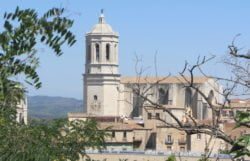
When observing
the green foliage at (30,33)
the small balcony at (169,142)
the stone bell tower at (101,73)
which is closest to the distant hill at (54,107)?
the stone bell tower at (101,73)

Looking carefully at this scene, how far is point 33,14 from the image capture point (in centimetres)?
235

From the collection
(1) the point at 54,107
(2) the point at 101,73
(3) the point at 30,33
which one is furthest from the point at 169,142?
(1) the point at 54,107

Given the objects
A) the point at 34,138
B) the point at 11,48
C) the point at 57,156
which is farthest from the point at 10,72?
the point at 57,156

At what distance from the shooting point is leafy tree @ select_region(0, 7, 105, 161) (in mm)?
2342

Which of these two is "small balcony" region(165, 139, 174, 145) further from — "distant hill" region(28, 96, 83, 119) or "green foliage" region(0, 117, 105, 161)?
"green foliage" region(0, 117, 105, 161)

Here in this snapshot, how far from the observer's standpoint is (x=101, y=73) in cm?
6147

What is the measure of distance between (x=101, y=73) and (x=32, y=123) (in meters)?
55.7

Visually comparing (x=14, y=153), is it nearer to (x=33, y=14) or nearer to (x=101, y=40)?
(x=33, y=14)

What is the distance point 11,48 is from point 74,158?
351 cm

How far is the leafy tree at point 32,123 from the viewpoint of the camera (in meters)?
2.34

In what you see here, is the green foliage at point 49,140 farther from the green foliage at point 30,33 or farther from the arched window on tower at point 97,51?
the arched window on tower at point 97,51

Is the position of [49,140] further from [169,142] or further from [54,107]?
[54,107]

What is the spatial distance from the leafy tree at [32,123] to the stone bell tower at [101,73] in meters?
54.8

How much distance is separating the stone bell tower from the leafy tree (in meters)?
54.8
